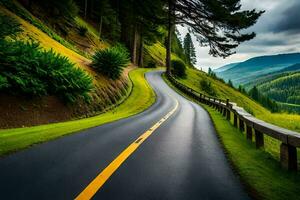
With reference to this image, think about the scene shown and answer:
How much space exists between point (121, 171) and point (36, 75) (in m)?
11.3

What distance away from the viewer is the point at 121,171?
5.25m

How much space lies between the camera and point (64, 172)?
505cm

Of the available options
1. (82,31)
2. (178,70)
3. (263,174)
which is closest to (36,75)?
(263,174)

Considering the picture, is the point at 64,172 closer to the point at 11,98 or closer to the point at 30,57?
the point at 11,98

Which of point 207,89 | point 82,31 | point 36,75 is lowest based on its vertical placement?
point 36,75

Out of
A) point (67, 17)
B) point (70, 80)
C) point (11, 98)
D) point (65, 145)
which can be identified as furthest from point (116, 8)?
point (65, 145)

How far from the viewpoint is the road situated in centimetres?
421

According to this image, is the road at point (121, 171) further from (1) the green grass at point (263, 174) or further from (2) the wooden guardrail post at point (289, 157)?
(2) the wooden guardrail post at point (289, 157)

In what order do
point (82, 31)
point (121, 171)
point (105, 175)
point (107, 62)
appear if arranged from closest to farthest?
point (105, 175) → point (121, 171) → point (107, 62) → point (82, 31)

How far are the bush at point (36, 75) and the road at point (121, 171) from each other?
268 inches

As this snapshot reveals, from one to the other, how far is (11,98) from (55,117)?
261 centimetres

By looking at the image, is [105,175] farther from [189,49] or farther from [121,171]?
[189,49]

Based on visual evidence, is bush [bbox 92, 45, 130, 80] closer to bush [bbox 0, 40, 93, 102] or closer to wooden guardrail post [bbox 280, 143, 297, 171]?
bush [bbox 0, 40, 93, 102]

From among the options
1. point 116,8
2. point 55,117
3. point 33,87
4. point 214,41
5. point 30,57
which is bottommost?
point 55,117
